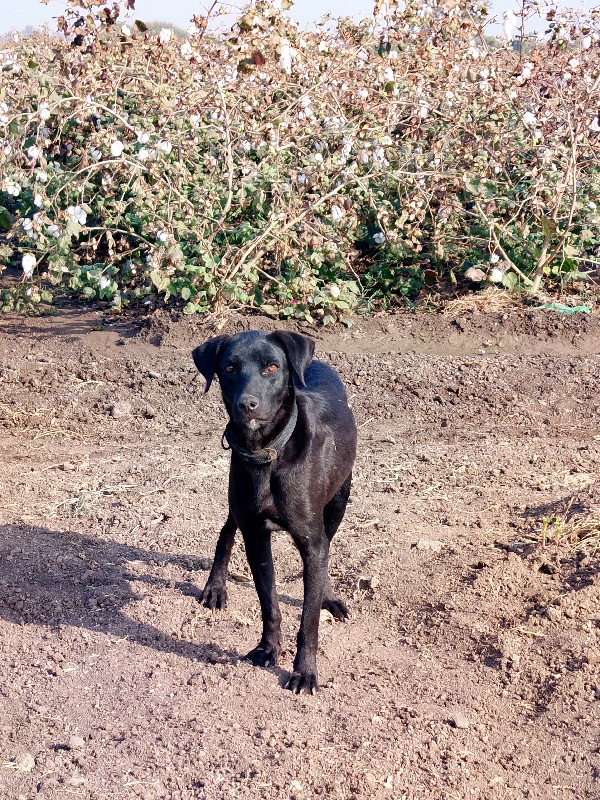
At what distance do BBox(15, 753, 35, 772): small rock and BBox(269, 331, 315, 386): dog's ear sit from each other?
165cm

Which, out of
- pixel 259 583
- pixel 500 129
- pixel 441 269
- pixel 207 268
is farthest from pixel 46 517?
pixel 500 129

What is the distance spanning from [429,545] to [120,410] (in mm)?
3213

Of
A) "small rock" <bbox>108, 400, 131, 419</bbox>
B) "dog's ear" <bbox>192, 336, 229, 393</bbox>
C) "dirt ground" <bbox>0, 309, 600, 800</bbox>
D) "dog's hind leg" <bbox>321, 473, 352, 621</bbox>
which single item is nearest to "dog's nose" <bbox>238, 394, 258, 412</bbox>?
"dog's ear" <bbox>192, 336, 229, 393</bbox>

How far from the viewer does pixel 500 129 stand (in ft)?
31.2

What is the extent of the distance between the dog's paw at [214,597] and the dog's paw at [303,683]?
86 centimetres

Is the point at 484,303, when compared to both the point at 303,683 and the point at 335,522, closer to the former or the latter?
the point at 335,522

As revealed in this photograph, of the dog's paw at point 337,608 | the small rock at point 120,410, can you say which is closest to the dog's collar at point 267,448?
the dog's paw at point 337,608

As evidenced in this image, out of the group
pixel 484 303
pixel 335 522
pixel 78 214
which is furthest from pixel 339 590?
pixel 484 303

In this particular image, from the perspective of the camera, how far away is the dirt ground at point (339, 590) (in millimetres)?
3455

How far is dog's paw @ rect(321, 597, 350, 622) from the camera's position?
15.1 ft

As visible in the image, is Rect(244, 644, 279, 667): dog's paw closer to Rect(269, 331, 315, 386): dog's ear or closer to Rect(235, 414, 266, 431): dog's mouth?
Rect(235, 414, 266, 431): dog's mouth

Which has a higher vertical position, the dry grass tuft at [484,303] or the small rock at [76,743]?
the small rock at [76,743]

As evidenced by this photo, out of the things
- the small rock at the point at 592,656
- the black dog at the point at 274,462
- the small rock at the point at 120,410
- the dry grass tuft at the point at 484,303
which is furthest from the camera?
the dry grass tuft at the point at 484,303

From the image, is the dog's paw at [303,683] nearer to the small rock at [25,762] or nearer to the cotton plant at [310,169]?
the small rock at [25,762]
